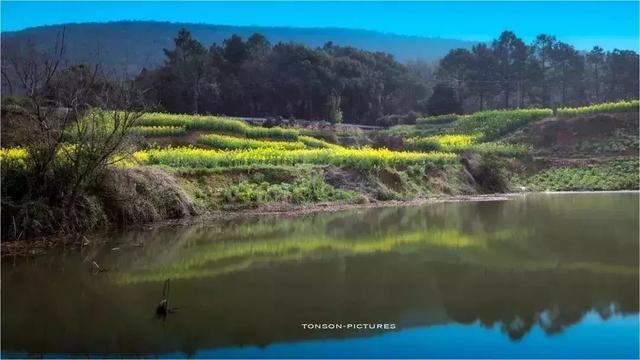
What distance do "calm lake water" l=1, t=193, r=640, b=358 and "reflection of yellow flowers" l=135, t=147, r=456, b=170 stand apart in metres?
5.72

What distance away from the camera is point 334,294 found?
8.62 meters

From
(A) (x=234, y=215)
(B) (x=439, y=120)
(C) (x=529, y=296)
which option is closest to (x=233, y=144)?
(A) (x=234, y=215)

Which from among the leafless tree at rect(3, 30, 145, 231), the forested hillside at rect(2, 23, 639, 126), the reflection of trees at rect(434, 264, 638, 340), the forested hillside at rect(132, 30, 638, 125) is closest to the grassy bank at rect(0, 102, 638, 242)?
the leafless tree at rect(3, 30, 145, 231)

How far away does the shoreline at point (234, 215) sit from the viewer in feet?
41.2

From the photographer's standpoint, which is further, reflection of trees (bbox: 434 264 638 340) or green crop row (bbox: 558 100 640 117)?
green crop row (bbox: 558 100 640 117)

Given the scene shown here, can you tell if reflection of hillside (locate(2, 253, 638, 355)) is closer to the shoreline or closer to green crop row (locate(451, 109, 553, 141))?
the shoreline

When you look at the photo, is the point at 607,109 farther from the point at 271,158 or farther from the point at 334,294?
the point at 334,294

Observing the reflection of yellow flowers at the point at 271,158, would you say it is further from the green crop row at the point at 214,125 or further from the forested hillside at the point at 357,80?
the forested hillside at the point at 357,80

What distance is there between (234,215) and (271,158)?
18.1 feet

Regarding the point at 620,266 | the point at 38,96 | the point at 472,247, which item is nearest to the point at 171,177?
the point at 38,96

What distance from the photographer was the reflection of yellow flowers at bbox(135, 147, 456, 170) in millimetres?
20469

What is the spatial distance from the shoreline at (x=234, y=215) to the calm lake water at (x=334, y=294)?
24.9 inches

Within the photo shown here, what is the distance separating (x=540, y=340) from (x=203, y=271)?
19.2ft

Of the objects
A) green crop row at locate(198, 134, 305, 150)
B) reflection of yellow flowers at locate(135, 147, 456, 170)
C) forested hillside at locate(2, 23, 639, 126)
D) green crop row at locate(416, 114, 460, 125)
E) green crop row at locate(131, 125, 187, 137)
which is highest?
forested hillside at locate(2, 23, 639, 126)
